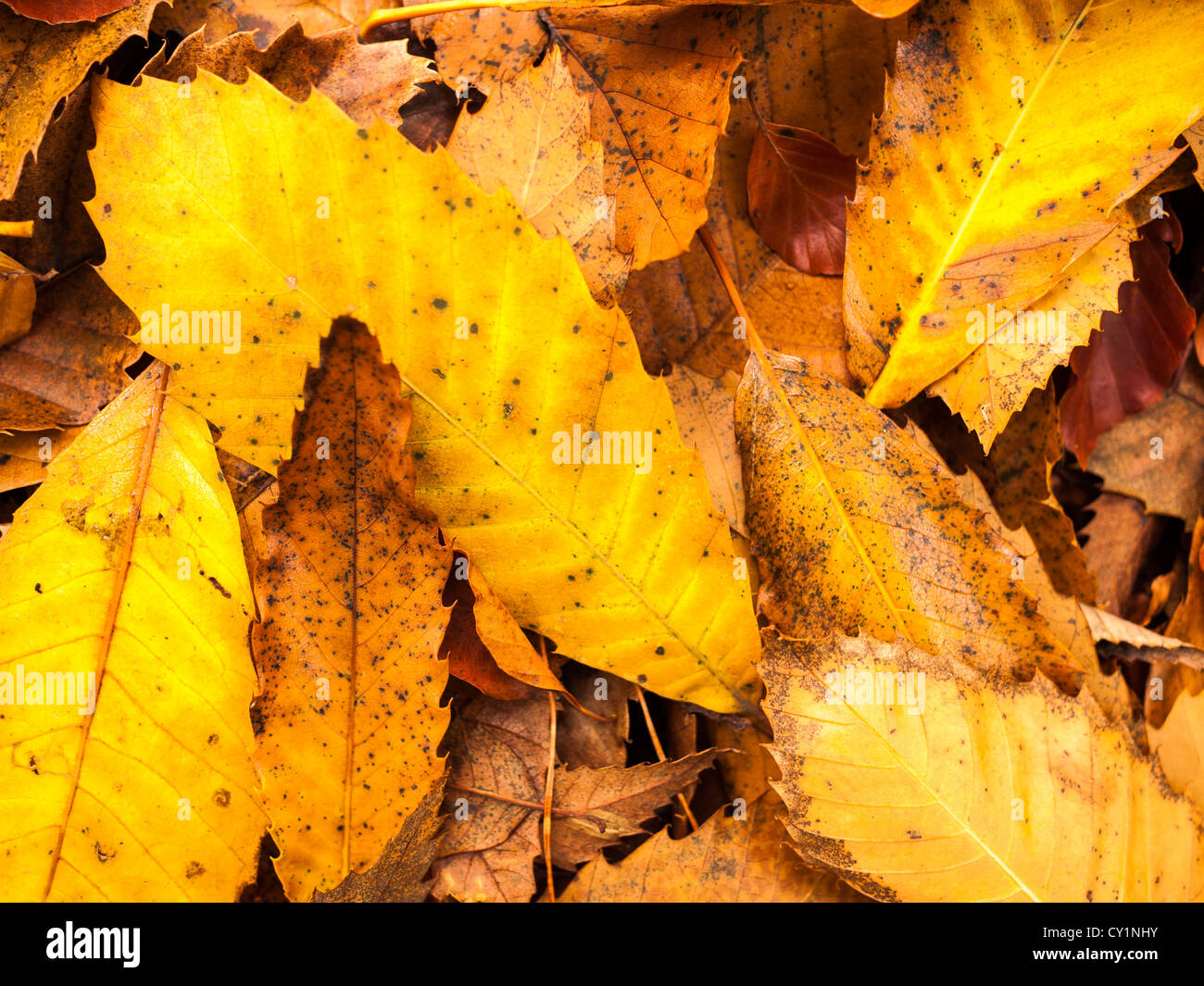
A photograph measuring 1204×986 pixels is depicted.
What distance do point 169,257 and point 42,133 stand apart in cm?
21

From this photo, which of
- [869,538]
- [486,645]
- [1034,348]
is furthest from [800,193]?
[486,645]

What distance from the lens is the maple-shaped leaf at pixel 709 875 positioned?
0.98 meters

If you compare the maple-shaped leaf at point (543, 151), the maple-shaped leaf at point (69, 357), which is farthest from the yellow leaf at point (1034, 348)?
the maple-shaped leaf at point (69, 357)

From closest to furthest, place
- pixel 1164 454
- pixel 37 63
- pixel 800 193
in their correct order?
pixel 37 63, pixel 800 193, pixel 1164 454

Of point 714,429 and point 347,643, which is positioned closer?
point 347,643

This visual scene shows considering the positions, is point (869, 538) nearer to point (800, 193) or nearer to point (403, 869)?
point (800, 193)

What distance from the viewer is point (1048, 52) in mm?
959

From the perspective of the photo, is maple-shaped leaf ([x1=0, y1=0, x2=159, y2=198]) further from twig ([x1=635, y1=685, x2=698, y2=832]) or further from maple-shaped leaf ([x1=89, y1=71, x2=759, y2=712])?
twig ([x1=635, y1=685, x2=698, y2=832])

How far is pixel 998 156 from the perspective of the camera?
0.98 metres

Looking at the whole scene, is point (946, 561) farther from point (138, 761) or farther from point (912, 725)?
point (138, 761)

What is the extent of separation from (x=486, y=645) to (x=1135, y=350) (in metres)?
0.95

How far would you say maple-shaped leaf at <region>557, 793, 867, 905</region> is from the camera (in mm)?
976

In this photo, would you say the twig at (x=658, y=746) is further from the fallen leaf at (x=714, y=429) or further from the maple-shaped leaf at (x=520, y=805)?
the fallen leaf at (x=714, y=429)
